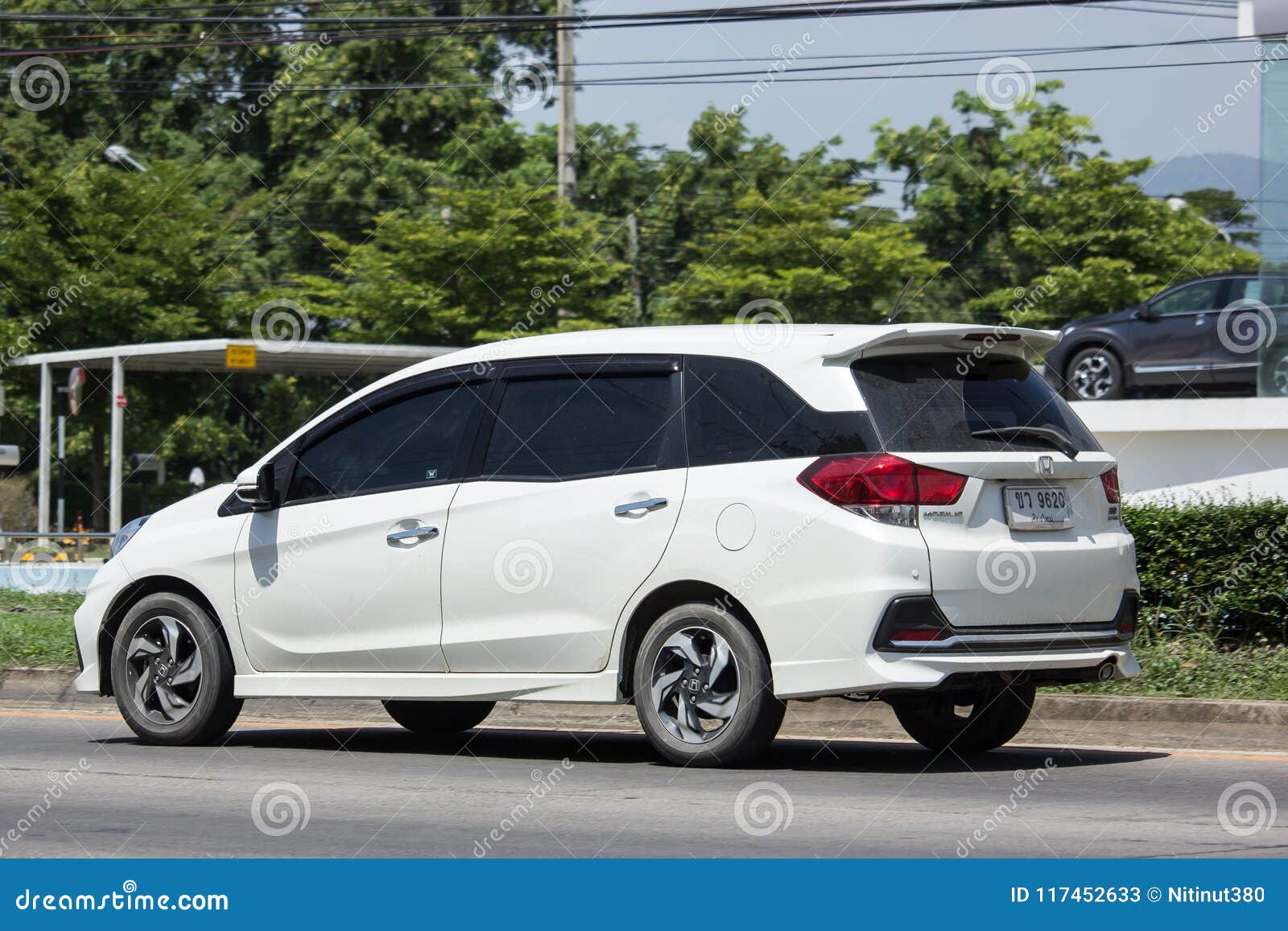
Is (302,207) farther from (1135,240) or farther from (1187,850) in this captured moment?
(1187,850)

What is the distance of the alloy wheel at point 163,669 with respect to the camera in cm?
901

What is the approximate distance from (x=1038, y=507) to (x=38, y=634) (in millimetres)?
8480

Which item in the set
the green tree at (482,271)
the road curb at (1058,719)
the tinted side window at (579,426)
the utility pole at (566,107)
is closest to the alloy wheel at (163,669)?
the road curb at (1058,719)

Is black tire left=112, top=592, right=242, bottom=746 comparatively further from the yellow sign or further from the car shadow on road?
the yellow sign

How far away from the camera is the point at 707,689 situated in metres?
7.55

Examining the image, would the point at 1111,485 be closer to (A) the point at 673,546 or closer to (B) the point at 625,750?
(A) the point at 673,546

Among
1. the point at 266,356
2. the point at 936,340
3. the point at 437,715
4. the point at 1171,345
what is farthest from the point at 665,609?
the point at 266,356

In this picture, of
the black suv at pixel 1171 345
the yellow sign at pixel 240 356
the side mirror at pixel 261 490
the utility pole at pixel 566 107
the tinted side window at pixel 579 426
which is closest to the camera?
the tinted side window at pixel 579 426

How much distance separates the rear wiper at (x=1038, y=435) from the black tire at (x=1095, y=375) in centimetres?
1212

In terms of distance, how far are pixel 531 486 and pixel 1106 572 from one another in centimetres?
257

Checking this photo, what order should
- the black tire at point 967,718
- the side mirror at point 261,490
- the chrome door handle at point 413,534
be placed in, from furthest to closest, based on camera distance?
the side mirror at point 261,490 → the black tire at point 967,718 → the chrome door handle at point 413,534

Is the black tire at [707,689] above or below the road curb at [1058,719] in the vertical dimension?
above

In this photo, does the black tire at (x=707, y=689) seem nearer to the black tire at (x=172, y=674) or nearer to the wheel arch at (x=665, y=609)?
the wheel arch at (x=665, y=609)

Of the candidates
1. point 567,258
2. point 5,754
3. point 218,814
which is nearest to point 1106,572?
point 218,814
